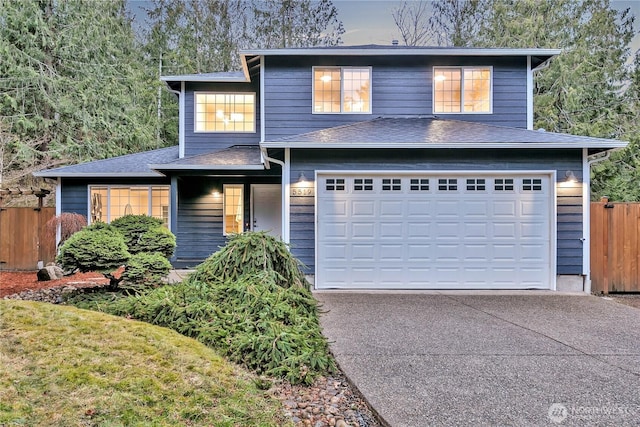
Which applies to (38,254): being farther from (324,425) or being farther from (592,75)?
(592,75)

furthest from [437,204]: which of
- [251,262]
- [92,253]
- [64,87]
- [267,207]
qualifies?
[64,87]

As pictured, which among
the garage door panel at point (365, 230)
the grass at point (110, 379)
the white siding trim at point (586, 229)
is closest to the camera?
the grass at point (110, 379)

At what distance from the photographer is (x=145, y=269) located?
588 cm

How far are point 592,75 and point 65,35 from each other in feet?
68.0

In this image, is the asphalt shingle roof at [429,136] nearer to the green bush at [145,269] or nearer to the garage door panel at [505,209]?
the garage door panel at [505,209]

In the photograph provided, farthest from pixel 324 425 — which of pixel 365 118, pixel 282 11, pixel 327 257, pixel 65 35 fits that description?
pixel 282 11

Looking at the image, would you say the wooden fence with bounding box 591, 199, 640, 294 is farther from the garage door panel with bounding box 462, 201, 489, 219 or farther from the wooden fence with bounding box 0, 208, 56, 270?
the wooden fence with bounding box 0, 208, 56, 270

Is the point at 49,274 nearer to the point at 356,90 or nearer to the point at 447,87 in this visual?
the point at 356,90

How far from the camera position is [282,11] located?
19.0m

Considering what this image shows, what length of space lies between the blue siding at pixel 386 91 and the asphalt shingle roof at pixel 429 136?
61 centimetres

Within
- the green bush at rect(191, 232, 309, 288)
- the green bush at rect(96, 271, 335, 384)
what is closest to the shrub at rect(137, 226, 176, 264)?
the green bush at rect(96, 271, 335, 384)

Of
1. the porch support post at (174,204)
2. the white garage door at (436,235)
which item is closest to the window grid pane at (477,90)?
the white garage door at (436,235)

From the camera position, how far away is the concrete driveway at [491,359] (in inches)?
107

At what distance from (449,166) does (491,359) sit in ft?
14.4
